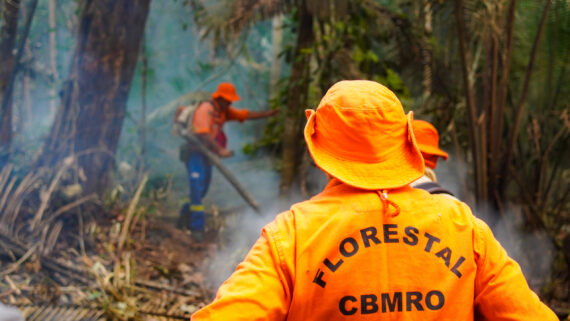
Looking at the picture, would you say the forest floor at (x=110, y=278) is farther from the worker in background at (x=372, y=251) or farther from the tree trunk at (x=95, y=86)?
the worker in background at (x=372, y=251)

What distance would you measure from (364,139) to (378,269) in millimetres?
387

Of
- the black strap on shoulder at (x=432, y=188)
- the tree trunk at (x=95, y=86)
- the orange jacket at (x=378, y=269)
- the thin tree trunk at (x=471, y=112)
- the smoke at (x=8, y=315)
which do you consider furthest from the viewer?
the tree trunk at (x=95, y=86)

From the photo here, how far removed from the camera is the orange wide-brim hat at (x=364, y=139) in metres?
1.50

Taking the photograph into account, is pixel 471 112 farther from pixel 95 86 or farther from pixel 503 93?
pixel 95 86

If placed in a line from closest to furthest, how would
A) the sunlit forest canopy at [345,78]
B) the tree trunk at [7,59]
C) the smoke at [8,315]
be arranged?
the smoke at [8,315], the sunlit forest canopy at [345,78], the tree trunk at [7,59]

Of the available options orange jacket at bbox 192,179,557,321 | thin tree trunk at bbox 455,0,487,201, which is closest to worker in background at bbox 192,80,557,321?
orange jacket at bbox 192,179,557,321

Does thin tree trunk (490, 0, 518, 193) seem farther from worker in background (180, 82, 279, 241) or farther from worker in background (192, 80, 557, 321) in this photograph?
worker in background (192, 80, 557, 321)

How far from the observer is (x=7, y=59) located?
20.5 ft

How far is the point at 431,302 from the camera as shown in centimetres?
148

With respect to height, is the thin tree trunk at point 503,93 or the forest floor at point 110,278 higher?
the thin tree trunk at point 503,93

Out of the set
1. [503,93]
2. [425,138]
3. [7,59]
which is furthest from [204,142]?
[425,138]

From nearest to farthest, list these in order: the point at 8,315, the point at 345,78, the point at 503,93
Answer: the point at 8,315 < the point at 503,93 < the point at 345,78

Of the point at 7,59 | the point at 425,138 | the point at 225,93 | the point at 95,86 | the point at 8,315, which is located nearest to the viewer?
the point at 8,315

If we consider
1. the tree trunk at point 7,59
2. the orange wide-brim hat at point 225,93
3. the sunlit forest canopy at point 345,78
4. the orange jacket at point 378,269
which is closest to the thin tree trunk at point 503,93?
the sunlit forest canopy at point 345,78
